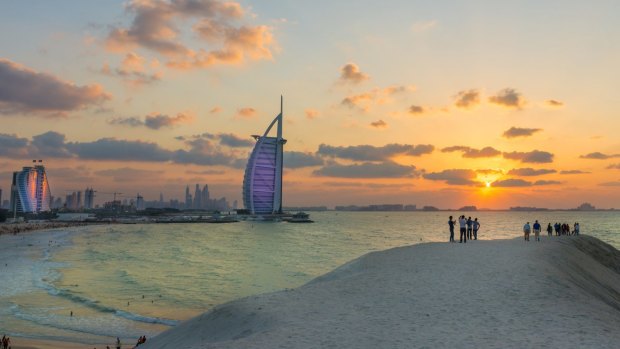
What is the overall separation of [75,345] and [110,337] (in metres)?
1.87

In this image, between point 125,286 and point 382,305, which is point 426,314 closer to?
point 382,305

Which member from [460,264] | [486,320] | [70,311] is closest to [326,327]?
[486,320]

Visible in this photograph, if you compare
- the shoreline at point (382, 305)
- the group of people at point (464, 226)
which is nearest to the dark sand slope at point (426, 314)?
the shoreline at point (382, 305)

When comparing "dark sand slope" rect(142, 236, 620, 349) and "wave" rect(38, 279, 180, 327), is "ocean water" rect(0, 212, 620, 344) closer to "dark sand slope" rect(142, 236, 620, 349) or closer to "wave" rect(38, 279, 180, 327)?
"wave" rect(38, 279, 180, 327)

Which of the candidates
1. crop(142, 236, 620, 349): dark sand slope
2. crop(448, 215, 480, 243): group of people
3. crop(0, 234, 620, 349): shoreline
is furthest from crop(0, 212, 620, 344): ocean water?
crop(142, 236, 620, 349): dark sand slope

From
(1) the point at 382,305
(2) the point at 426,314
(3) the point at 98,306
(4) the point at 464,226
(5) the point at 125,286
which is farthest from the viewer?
(5) the point at 125,286

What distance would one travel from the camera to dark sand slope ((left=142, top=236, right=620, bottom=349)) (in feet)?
37.2

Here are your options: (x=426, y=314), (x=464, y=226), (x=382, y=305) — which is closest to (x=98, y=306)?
(x=382, y=305)

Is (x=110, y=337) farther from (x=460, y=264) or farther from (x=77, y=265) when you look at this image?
(x=77, y=265)

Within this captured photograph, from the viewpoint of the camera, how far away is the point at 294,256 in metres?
64.1

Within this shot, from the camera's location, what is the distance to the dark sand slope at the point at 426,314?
37.2 ft

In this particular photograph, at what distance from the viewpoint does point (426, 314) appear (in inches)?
536

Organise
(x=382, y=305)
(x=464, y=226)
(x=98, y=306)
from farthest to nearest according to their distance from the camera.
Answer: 1. (x=464, y=226)
2. (x=98, y=306)
3. (x=382, y=305)

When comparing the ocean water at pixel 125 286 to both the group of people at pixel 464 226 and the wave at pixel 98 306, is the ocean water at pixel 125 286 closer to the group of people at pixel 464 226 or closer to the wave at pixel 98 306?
the wave at pixel 98 306
